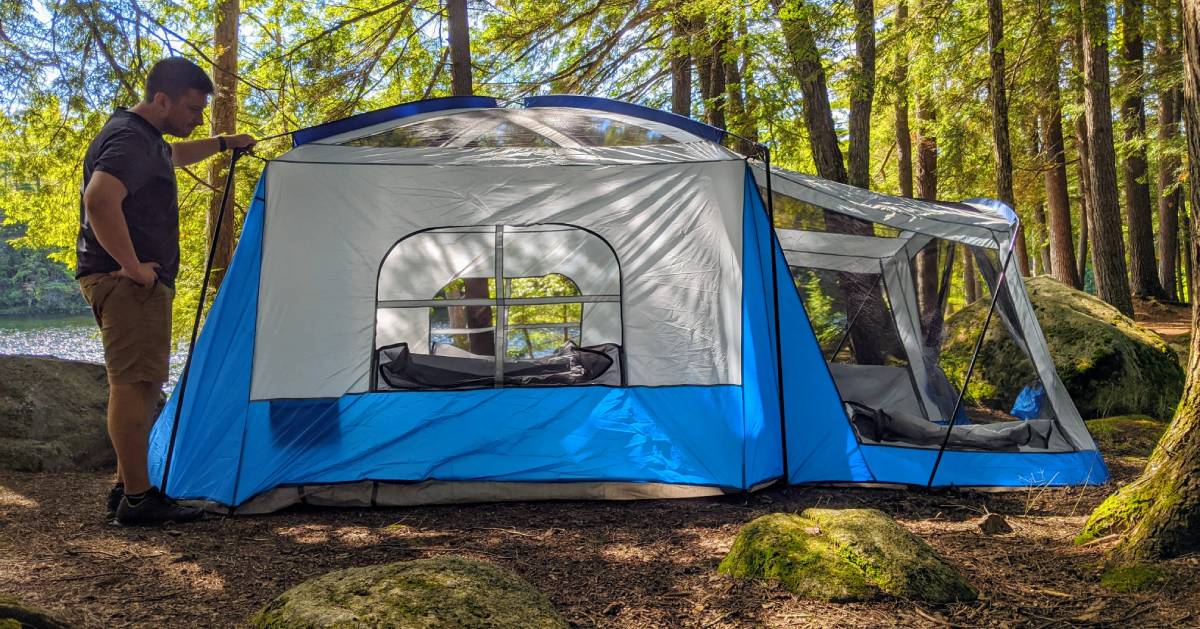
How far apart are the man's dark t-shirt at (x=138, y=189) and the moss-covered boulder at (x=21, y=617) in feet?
5.10

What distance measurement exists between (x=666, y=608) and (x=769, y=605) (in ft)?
0.99

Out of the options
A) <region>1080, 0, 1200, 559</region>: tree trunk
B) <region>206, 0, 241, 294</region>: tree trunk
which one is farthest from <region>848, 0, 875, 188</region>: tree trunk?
<region>206, 0, 241, 294</region>: tree trunk

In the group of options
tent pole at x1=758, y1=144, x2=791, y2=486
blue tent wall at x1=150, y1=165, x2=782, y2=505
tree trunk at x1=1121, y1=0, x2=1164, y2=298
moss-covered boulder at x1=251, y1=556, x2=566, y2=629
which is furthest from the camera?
tree trunk at x1=1121, y1=0, x2=1164, y2=298

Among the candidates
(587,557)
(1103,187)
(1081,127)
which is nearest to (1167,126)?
(1081,127)

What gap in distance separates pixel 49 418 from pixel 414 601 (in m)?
3.59

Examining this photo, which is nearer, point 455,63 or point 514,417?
point 514,417

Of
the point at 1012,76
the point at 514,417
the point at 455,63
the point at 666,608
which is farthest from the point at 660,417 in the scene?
the point at 1012,76

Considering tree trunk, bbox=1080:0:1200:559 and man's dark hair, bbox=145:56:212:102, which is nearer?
tree trunk, bbox=1080:0:1200:559

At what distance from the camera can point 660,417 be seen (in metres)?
3.75

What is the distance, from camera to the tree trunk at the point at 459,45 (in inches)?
257

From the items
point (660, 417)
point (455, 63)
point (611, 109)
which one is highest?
point (455, 63)

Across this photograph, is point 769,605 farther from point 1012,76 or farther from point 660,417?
point 1012,76

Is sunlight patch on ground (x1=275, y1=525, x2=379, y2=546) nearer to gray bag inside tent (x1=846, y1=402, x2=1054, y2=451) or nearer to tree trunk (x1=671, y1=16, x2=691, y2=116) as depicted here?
gray bag inside tent (x1=846, y1=402, x2=1054, y2=451)

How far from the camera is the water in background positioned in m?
17.6
